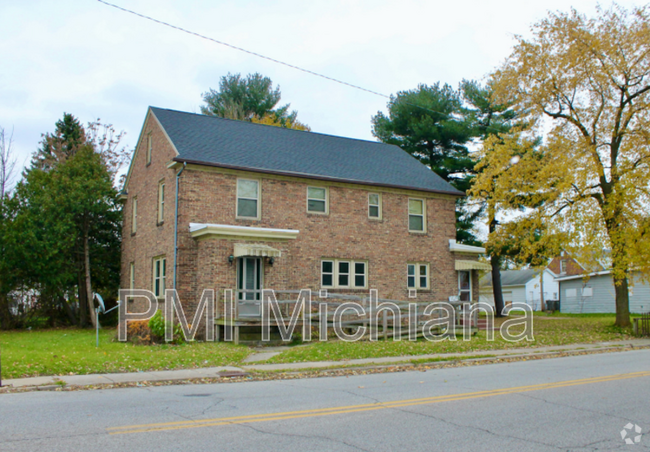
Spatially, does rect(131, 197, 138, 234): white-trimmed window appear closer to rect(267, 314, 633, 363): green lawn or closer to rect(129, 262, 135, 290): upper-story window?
rect(129, 262, 135, 290): upper-story window

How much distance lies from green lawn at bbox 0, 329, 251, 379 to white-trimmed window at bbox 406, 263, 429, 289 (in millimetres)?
9622

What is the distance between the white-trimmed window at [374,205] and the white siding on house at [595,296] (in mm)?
23805

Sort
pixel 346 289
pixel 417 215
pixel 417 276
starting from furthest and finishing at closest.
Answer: pixel 417 215, pixel 417 276, pixel 346 289

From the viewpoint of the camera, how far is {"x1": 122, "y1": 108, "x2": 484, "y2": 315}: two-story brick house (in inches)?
778

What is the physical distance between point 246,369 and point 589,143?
1733cm

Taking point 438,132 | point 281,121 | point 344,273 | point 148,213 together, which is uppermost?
point 281,121

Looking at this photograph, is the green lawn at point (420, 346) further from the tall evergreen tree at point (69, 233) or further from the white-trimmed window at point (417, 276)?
the tall evergreen tree at point (69, 233)

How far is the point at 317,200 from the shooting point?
74.6ft

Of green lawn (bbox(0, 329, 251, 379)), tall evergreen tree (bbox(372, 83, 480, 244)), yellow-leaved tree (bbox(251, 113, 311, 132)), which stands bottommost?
green lawn (bbox(0, 329, 251, 379))

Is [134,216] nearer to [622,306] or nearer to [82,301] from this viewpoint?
[82,301]

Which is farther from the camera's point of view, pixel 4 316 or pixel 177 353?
pixel 4 316

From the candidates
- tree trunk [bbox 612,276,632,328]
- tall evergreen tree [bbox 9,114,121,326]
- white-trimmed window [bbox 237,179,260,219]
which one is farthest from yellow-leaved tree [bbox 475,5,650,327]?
tall evergreen tree [bbox 9,114,121,326]

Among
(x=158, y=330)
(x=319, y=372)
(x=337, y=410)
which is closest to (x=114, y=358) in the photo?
(x=158, y=330)

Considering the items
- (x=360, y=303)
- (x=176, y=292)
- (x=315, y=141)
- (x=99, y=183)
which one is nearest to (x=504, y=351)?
(x=360, y=303)
